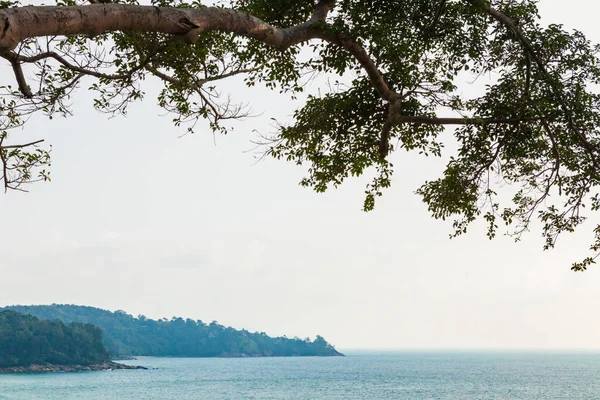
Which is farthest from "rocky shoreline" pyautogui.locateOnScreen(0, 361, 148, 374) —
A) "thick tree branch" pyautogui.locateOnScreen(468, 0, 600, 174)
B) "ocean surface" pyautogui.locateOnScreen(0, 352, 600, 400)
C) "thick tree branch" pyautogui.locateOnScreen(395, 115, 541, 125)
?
"thick tree branch" pyautogui.locateOnScreen(468, 0, 600, 174)

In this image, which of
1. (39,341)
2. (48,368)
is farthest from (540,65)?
(48,368)

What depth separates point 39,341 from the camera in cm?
9588

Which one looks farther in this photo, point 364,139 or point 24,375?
point 24,375

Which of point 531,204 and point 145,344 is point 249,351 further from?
point 531,204

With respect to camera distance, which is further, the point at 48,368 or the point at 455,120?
the point at 48,368

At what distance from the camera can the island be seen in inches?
3718

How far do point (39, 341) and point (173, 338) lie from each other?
69.9 m

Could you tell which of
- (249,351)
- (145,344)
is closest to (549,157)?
(145,344)

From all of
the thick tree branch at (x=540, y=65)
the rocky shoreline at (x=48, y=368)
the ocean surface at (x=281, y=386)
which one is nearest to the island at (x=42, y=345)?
the rocky shoreline at (x=48, y=368)

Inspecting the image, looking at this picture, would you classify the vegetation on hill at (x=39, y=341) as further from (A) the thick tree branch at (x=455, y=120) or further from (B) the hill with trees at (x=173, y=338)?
(A) the thick tree branch at (x=455, y=120)

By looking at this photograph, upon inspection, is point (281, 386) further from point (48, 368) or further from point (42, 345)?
point (42, 345)

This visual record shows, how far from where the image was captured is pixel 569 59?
28.9 ft

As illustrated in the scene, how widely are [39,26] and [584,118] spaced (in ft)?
21.7

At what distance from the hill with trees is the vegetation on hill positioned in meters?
43.6
